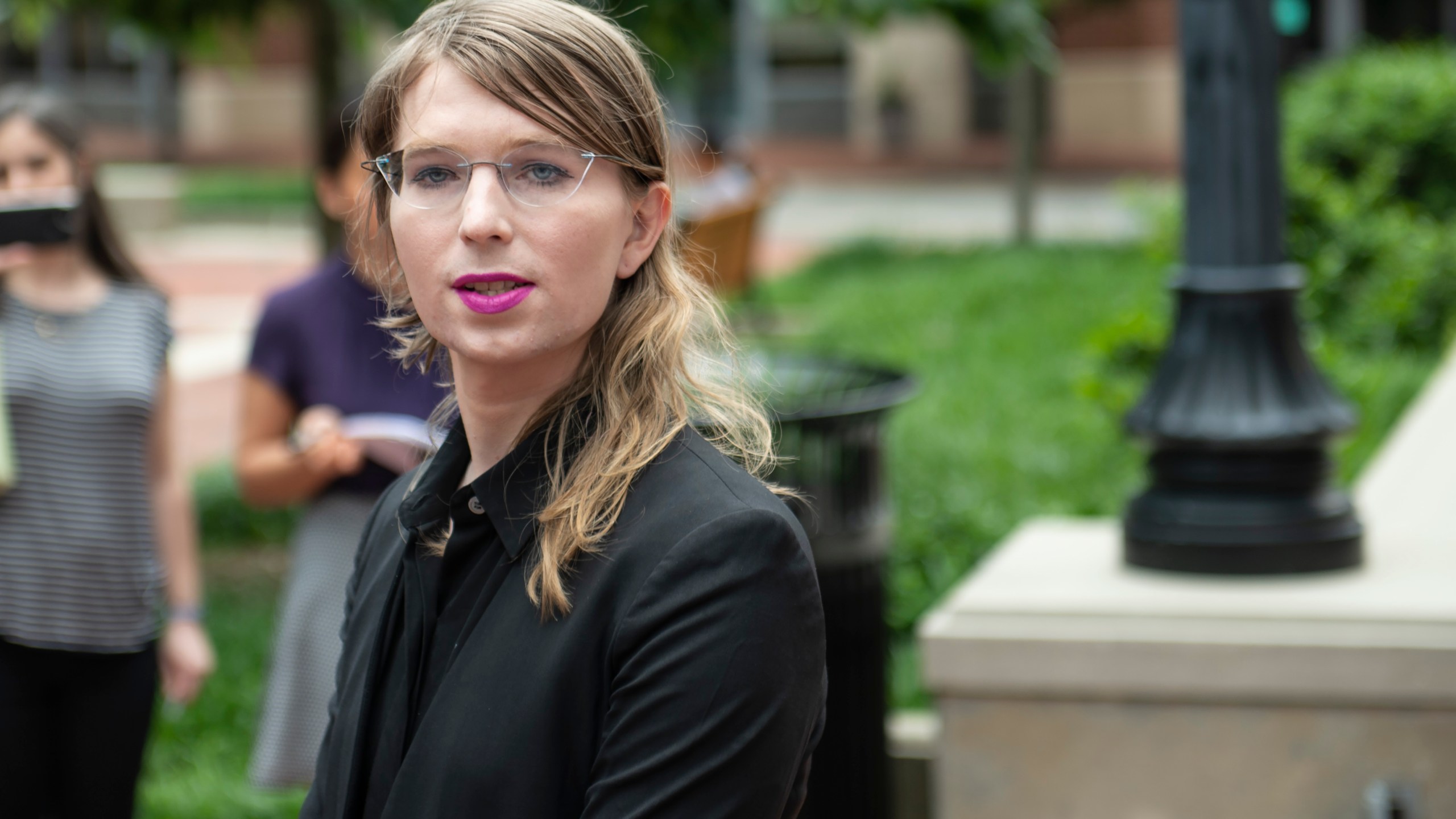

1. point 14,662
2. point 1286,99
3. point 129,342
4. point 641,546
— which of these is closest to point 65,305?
point 129,342

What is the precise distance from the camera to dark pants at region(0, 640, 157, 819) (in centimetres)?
315

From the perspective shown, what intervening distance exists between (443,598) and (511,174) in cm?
45

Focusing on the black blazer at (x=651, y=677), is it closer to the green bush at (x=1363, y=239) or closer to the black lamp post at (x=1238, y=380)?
Result: the black lamp post at (x=1238, y=380)

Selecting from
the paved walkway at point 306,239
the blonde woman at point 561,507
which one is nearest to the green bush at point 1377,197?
the paved walkway at point 306,239

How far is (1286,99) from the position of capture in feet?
42.8

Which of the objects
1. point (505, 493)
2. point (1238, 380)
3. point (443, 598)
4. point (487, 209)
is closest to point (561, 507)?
point (505, 493)

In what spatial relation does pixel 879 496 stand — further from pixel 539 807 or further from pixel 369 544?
pixel 539 807

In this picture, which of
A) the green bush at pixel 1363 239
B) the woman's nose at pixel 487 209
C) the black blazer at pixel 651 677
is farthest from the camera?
the green bush at pixel 1363 239

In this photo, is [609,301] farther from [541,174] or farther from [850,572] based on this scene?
[850,572]

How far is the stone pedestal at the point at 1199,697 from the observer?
3240 mm

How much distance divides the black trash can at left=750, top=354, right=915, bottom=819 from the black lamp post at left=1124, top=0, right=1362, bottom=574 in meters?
0.61

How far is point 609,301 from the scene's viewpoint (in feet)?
5.82

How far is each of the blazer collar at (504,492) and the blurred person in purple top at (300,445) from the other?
1.69 meters

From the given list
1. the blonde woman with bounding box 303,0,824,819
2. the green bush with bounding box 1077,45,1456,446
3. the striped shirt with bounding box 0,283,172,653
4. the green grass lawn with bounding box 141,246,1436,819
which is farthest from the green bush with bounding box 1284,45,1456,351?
the blonde woman with bounding box 303,0,824,819
